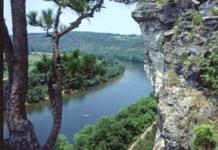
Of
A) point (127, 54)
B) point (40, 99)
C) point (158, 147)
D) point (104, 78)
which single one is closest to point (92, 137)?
point (158, 147)

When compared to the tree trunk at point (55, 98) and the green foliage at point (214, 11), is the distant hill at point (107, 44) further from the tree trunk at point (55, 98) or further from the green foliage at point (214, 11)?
the tree trunk at point (55, 98)

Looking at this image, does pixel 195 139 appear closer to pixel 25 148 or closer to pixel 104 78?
pixel 25 148

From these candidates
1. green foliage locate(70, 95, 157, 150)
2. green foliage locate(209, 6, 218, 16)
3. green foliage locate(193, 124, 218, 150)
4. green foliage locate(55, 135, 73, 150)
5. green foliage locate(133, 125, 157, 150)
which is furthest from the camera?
green foliage locate(55, 135, 73, 150)

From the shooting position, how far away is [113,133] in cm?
1900

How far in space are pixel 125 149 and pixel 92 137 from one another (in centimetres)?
170

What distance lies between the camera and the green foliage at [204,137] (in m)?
7.86

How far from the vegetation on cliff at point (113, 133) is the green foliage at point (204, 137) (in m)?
10.2

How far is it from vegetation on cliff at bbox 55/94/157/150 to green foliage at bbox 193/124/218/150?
33.4 ft

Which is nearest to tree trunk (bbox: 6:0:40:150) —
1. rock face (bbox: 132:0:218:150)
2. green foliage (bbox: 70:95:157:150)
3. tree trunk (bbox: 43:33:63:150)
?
tree trunk (bbox: 43:33:63:150)

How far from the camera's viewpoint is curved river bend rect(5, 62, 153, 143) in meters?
29.1

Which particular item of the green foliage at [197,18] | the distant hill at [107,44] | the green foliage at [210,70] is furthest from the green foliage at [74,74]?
the distant hill at [107,44]

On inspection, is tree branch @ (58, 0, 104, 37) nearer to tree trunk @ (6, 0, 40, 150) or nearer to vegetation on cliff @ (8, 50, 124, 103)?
tree trunk @ (6, 0, 40, 150)

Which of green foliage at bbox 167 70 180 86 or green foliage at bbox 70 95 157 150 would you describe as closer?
green foliage at bbox 167 70 180 86

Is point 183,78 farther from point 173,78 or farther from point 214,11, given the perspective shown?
point 214,11
